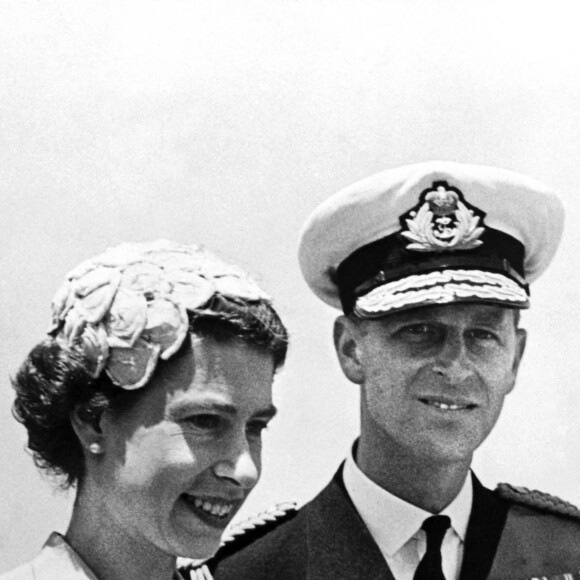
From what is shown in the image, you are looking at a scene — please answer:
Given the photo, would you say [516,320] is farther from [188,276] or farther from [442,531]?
[188,276]

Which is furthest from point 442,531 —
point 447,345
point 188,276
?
point 188,276

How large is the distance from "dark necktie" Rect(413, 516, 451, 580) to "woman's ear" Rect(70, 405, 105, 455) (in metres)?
0.80

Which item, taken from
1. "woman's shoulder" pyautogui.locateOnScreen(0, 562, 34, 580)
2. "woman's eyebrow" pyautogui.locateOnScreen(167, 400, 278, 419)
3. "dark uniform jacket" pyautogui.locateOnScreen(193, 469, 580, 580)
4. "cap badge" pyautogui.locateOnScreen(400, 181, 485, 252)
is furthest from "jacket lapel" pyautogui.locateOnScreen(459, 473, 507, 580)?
"woman's shoulder" pyautogui.locateOnScreen(0, 562, 34, 580)

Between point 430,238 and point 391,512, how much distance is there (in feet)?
1.70

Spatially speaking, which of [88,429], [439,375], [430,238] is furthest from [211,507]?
[430,238]

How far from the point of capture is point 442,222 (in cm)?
206

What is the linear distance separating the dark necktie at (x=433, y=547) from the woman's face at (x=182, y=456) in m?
0.67

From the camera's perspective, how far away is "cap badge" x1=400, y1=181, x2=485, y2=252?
6.64ft

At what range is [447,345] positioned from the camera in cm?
198

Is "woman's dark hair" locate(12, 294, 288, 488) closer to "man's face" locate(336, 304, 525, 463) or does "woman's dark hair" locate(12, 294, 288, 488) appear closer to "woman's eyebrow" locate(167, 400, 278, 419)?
"woman's eyebrow" locate(167, 400, 278, 419)

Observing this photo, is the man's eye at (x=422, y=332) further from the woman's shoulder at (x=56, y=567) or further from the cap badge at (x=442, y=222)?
the woman's shoulder at (x=56, y=567)

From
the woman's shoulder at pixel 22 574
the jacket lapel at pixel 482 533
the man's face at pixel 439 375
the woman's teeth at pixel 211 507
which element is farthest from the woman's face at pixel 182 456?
the jacket lapel at pixel 482 533

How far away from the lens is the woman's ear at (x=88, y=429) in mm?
1447

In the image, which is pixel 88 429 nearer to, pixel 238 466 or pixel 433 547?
pixel 238 466
